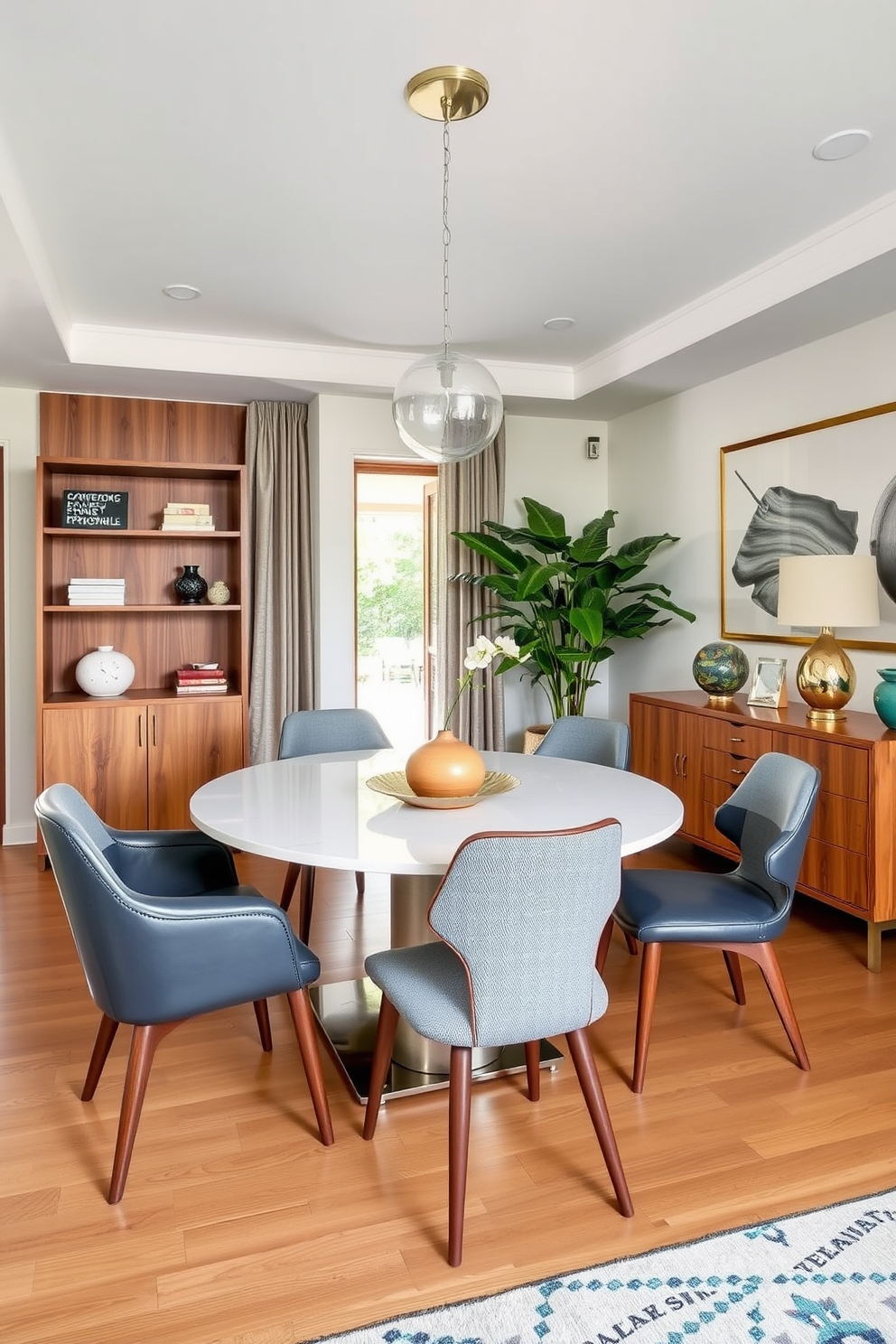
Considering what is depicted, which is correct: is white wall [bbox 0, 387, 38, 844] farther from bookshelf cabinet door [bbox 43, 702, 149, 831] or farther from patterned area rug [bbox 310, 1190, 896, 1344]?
patterned area rug [bbox 310, 1190, 896, 1344]

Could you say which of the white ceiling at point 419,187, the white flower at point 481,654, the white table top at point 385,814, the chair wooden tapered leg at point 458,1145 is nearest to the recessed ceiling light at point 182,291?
the white ceiling at point 419,187

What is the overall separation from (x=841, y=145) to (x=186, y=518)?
11.3ft

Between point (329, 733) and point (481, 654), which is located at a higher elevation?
point (481, 654)

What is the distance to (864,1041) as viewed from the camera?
2598mm

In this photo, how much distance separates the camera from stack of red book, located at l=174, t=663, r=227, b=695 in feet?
15.8

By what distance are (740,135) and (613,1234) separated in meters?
2.85

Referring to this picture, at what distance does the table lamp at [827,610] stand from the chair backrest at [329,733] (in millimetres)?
1677

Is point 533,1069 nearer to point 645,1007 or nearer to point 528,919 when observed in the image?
point 645,1007

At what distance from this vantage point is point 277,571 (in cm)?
505

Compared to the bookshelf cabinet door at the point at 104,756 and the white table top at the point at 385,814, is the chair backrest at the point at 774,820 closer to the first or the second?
the white table top at the point at 385,814

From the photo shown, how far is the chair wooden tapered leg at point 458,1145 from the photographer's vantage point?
5.62 feet

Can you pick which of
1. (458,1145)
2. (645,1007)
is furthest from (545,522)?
(458,1145)

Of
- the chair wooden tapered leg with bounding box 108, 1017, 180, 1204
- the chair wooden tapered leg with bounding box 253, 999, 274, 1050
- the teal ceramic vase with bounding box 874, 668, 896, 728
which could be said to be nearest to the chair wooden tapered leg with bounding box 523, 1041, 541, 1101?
the chair wooden tapered leg with bounding box 253, 999, 274, 1050

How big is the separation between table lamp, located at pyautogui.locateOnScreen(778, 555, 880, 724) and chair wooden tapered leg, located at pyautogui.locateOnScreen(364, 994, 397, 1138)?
6.98 ft
